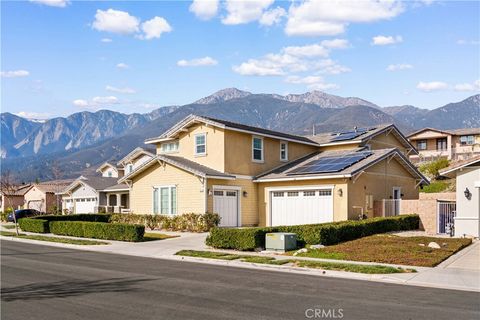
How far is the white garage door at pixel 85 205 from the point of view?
54.9 meters

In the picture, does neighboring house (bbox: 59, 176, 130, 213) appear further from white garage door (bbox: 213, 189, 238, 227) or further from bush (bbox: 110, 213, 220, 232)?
white garage door (bbox: 213, 189, 238, 227)

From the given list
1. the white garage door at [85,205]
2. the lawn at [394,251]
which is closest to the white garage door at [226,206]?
the lawn at [394,251]

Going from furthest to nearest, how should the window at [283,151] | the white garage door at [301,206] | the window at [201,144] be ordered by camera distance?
the window at [283,151], the window at [201,144], the white garage door at [301,206]

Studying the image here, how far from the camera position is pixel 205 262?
1975 cm

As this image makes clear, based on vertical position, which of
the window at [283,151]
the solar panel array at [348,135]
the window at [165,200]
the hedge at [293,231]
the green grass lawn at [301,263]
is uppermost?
the solar panel array at [348,135]

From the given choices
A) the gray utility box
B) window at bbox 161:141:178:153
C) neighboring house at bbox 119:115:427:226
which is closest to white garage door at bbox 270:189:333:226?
neighboring house at bbox 119:115:427:226

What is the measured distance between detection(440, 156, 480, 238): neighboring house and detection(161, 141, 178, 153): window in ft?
66.0

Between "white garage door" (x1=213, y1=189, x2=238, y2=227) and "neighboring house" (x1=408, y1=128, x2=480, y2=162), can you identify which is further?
"neighboring house" (x1=408, y1=128, x2=480, y2=162)

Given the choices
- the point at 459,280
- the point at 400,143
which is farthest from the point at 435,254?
the point at 400,143

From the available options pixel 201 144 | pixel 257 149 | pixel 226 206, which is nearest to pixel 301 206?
pixel 226 206

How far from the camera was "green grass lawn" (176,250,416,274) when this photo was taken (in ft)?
53.3

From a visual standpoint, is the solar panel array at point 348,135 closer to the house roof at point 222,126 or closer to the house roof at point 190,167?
the house roof at point 222,126

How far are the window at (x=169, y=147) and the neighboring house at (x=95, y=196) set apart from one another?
12414mm

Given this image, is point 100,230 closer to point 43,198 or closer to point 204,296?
point 204,296
